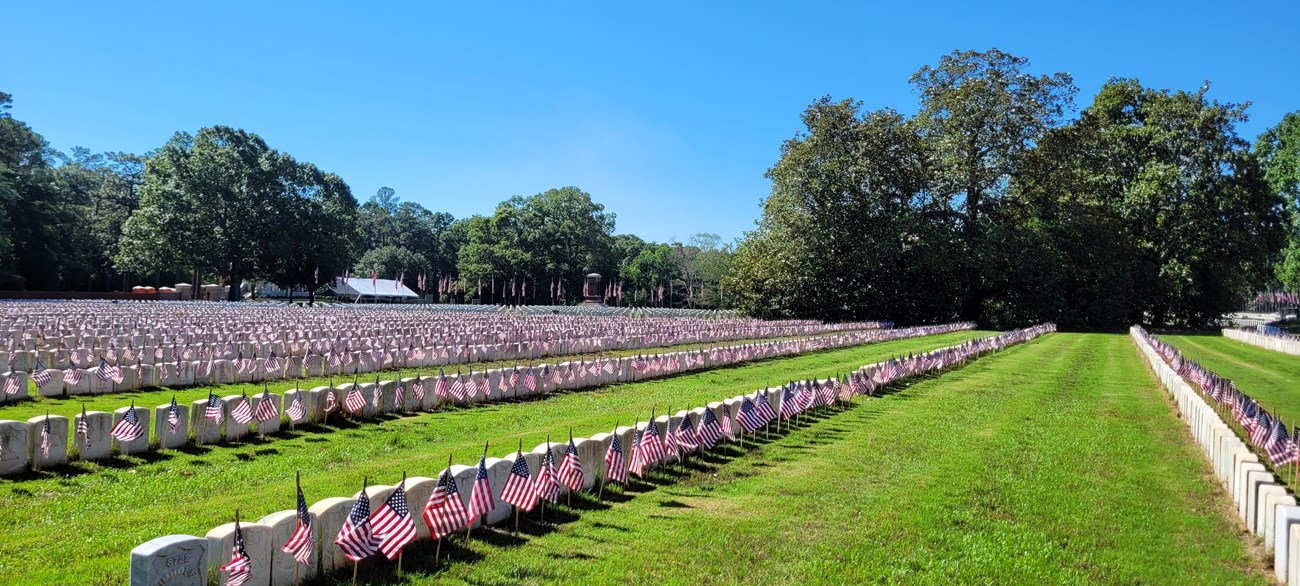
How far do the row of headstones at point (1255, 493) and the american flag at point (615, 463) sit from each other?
19.0 feet

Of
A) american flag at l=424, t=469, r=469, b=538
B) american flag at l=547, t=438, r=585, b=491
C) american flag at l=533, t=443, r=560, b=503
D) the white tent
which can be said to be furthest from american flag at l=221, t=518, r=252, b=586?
the white tent

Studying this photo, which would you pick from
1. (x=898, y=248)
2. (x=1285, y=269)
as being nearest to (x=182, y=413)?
(x=898, y=248)

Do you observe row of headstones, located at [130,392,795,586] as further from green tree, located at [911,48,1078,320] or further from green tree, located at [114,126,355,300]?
green tree, located at [114,126,355,300]

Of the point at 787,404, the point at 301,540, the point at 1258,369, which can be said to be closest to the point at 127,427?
the point at 301,540

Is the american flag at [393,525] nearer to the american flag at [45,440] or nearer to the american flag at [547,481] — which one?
the american flag at [547,481]

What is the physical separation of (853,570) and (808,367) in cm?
1687

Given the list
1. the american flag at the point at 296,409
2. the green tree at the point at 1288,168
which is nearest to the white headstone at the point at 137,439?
the american flag at the point at 296,409

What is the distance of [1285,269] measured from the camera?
69.8 metres

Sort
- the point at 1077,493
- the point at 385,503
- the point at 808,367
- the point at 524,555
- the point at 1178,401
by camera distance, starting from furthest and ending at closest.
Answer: the point at 808,367, the point at 1178,401, the point at 1077,493, the point at 524,555, the point at 385,503

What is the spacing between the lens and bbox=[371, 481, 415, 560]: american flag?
607 centimetres

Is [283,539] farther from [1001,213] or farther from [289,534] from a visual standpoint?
[1001,213]

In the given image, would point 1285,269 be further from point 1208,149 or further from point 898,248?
point 898,248

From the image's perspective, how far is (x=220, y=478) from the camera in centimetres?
884

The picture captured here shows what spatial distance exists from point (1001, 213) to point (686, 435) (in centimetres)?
5091
